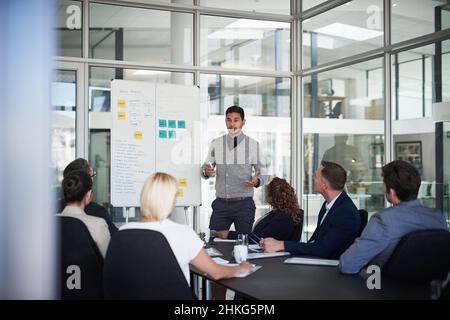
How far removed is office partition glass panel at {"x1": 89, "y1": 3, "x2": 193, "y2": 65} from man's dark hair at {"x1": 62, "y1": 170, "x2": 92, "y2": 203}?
3.24 metres

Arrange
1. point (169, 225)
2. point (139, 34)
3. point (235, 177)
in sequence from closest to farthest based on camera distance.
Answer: point (169, 225), point (235, 177), point (139, 34)

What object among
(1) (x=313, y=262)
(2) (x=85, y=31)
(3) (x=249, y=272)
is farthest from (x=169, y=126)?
(3) (x=249, y=272)

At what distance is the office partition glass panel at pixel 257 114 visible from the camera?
632 cm

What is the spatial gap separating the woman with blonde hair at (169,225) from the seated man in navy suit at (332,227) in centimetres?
90

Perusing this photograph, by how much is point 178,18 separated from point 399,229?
4356 millimetres

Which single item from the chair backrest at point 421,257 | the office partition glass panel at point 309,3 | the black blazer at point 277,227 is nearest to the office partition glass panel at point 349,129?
the office partition glass panel at point 309,3

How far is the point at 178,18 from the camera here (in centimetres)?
625

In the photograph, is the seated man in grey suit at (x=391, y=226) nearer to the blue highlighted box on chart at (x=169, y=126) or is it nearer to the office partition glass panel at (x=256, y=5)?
the blue highlighted box on chart at (x=169, y=126)

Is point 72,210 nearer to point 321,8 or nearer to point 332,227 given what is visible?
point 332,227

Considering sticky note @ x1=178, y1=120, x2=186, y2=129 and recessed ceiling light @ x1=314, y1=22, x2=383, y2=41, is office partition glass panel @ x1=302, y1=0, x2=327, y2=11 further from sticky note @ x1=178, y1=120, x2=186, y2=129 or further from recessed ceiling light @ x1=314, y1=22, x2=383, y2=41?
sticky note @ x1=178, y1=120, x2=186, y2=129

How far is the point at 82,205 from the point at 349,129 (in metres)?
3.89

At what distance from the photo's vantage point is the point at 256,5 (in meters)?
6.61
